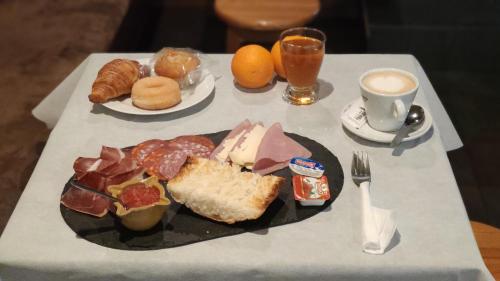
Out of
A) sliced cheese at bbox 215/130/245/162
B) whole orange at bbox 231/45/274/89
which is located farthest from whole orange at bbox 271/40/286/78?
sliced cheese at bbox 215/130/245/162

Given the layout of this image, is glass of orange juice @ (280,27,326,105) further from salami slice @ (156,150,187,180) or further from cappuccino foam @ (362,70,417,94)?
salami slice @ (156,150,187,180)

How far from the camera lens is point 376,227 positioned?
881 millimetres

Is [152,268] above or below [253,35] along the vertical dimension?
above

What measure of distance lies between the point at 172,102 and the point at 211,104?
0.10 metres

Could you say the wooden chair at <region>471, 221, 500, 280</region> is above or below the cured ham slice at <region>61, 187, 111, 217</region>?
below

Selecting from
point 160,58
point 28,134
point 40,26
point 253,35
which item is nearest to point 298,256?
point 160,58

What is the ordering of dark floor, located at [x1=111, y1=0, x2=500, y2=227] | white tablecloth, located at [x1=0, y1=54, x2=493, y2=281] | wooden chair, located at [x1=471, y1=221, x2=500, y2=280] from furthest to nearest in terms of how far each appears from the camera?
dark floor, located at [x1=111, y1=0, x2=500, y2=227], wooden chair, located at [x1=471, y1=221, x2=500, y2=280], white tablecloth, located at [x1=0, y1=54, x2=493, y2=281]

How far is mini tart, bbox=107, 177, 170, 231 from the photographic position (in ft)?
2.83

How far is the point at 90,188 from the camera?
3.03ft

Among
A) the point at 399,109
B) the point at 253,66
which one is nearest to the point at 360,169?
the point at 399,109

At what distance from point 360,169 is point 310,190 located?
0.42 ft

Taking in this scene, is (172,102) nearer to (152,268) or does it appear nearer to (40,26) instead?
(152,268)

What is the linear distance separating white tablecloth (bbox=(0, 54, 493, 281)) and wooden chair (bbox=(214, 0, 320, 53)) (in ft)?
4.19

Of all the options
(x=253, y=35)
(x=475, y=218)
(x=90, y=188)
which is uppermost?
(x=90, y=188)
